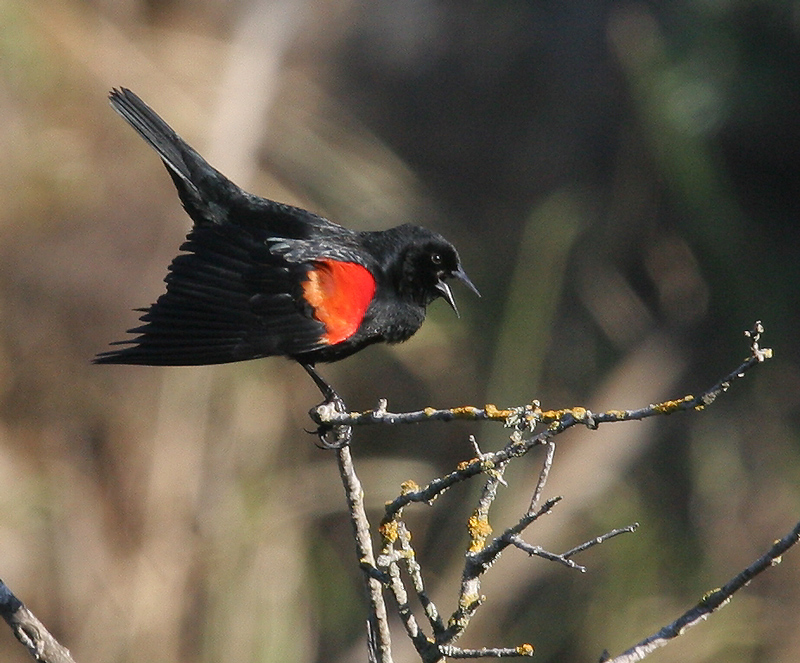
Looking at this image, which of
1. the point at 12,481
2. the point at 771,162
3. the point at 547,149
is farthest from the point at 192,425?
the point at 771,162

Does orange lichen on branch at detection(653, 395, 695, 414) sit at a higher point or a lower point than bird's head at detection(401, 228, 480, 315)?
lower

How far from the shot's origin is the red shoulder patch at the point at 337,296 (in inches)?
99.9

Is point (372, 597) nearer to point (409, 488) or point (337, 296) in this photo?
Answer: point (409, 488)

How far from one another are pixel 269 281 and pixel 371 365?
2761 millimetres

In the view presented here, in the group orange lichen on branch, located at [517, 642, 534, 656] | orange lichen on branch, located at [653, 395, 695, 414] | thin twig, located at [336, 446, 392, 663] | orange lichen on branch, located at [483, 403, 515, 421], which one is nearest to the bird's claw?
thin twig, located at [336, 446, 392, 663]

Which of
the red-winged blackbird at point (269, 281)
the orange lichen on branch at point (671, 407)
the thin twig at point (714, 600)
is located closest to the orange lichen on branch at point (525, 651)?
the thin twig at point (714, 600)

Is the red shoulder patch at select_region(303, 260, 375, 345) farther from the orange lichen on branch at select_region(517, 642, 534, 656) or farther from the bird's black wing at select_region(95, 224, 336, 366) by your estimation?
the orange lichen on branch at select_region(517, 642, 534, 656)

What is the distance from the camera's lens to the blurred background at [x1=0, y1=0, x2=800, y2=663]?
4641mm

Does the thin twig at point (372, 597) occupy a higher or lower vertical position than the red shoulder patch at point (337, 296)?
lower

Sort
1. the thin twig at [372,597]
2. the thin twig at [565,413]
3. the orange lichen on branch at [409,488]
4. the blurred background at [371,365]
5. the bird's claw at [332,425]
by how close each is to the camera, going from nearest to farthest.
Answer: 1. the thin twig at [565,413]
2. the orange lichen on branch at [409,488]
3. the thin twig at [372,597]
4. the bird's claw at [332,425]
5. the blurred background at [371,365]

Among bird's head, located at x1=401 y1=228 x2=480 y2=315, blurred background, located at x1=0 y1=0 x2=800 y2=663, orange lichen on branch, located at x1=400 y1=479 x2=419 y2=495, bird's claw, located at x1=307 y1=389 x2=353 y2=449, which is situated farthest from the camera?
blurred background, located at x1=0 y1=0 x2=800 y2=663

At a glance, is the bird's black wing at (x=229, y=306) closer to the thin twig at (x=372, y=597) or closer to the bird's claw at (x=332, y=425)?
the bird's claw at (x=332, y=425)

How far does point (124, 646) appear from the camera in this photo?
4527 mm

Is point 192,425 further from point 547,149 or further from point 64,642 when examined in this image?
point 547,149
